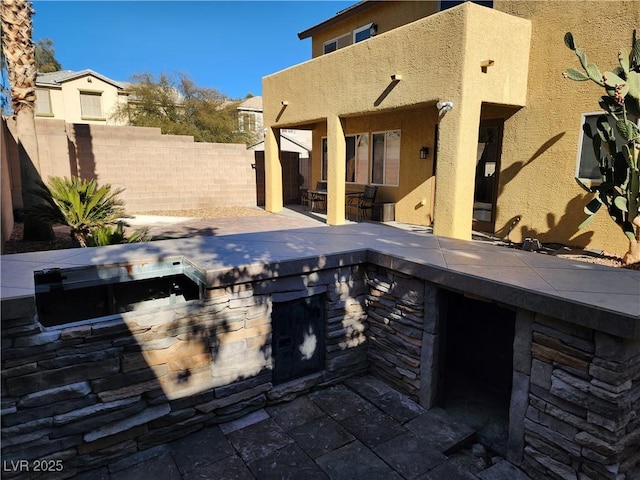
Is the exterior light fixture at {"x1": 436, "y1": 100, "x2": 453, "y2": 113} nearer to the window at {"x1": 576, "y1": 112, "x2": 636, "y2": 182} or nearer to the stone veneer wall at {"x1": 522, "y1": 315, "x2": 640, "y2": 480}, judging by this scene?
the window at {"x1": 576, "y1": 112, "x2": 636, "y2": 182}

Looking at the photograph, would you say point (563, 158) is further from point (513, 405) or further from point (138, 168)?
point (138, 168)

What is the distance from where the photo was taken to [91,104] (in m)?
26.9

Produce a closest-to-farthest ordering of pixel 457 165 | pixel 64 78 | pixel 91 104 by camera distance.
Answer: pixel 457 165
pixel 64 78
pixel 91 104

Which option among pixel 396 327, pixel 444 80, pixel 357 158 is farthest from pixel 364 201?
pixel 396 327

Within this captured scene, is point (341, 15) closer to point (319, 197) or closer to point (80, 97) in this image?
point (319, 197)

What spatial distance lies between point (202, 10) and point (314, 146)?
558 cm

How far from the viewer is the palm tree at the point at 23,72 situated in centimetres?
855

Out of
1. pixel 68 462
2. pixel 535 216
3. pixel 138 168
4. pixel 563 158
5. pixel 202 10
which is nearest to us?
pixel 68 462

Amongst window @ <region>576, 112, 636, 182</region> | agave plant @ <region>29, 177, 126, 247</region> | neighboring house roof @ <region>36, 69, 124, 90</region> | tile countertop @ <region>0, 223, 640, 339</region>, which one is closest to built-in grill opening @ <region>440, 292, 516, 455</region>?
tile countertop @ <region>0, 223, 640, 339</region>

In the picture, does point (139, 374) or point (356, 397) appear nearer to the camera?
point (139, 374)

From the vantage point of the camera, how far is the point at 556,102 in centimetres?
743

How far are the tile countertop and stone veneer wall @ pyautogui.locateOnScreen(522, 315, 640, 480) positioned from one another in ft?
0.63

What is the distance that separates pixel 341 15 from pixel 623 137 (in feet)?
29.9

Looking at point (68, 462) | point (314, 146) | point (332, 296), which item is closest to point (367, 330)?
point (332, 296)
